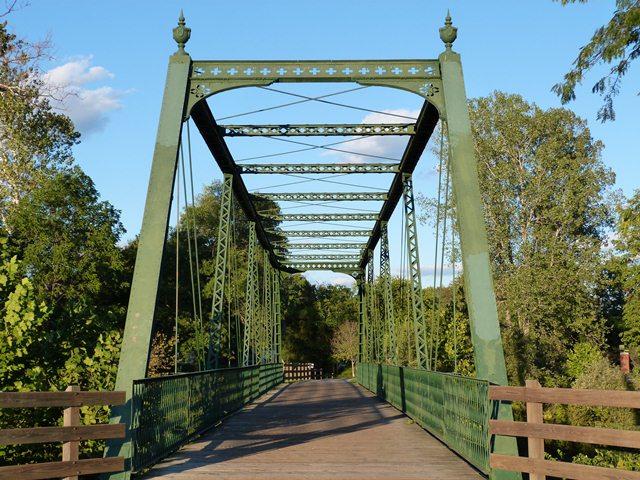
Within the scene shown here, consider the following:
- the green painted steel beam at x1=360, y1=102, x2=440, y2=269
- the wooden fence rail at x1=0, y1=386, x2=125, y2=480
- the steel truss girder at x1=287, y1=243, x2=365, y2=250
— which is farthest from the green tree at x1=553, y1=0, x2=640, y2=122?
the steel truss girder at x1=287, y1=243, x2=365, y2=250

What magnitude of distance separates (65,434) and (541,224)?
34.8 meters

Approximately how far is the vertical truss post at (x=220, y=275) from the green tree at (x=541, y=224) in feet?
67.5

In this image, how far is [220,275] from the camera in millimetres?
17609

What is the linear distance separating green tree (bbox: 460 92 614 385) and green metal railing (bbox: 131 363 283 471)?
23201mm

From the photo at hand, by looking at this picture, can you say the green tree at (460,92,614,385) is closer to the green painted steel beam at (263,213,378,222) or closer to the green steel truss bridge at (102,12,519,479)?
the green painted steel beam at (263,213,378,222)

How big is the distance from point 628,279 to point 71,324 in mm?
33958

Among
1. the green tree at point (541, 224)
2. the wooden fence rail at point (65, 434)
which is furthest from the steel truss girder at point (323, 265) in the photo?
the wooden fence rail at point (65, 434)

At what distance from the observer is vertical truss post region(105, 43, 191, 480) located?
8409 millimetres

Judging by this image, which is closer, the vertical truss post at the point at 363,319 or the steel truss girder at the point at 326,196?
the steel truss girder at the point at 326,196

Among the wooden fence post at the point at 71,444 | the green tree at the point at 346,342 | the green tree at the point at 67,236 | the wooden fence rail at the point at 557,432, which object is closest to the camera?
the wooden fence rail at the point at 557,432

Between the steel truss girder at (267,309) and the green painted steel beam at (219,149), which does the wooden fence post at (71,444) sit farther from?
the steel truss girder at (267,309)

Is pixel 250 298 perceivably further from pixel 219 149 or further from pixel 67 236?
pixel 67 236

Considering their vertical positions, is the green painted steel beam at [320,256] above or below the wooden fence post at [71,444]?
above

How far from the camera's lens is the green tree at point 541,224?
3588cm
